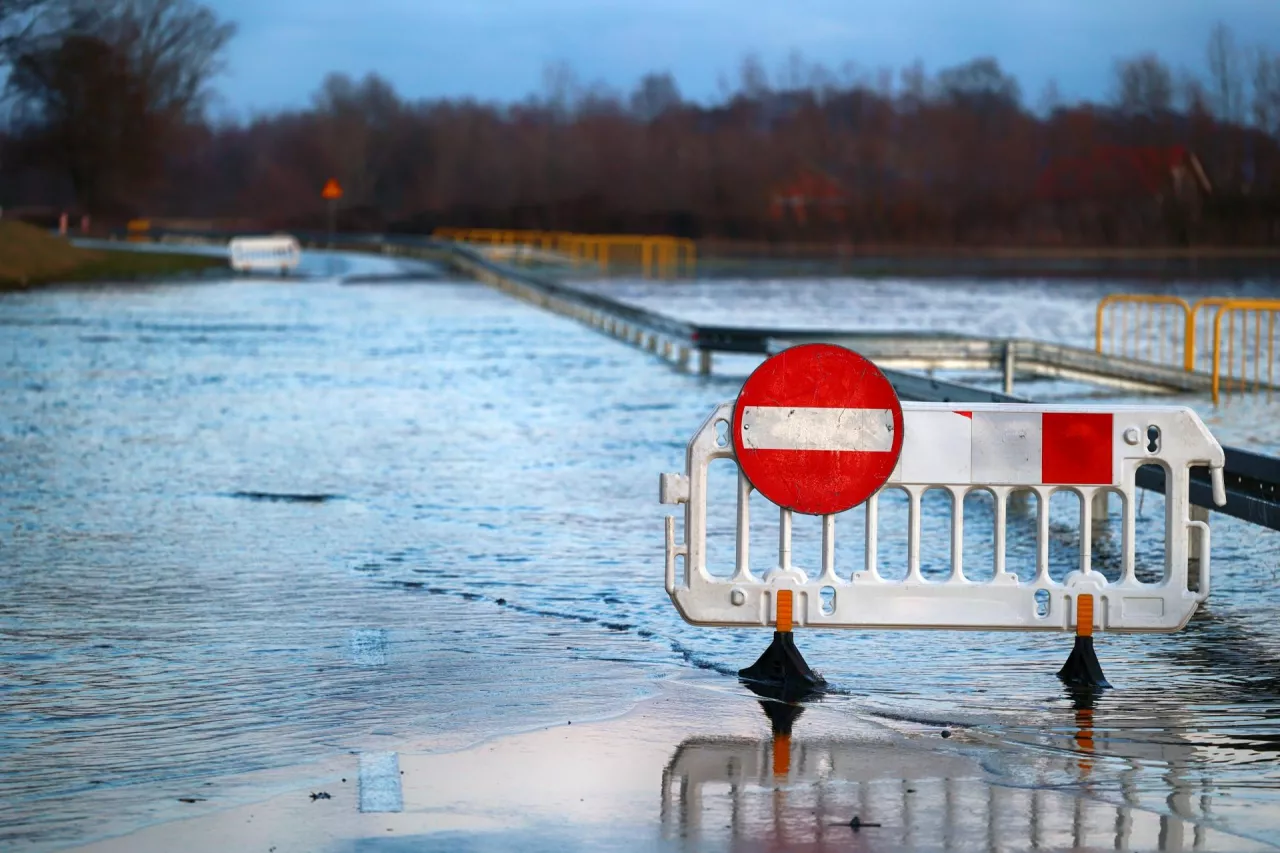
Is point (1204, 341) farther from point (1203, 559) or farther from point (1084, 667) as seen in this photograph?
point (1084, 667)

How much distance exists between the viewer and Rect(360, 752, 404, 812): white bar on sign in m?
6.22

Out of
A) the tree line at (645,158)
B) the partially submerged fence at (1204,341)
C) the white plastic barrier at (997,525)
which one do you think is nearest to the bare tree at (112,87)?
the tree line at (645,158)

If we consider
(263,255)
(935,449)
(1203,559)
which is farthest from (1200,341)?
(263,255)

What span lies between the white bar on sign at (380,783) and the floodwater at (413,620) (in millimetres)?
169

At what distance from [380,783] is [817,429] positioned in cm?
235

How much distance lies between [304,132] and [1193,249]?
8224 centimetres

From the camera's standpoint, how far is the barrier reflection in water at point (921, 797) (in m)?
5.93

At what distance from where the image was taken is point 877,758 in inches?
270

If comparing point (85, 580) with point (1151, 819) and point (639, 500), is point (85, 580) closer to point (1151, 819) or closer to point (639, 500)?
point (639, 500)

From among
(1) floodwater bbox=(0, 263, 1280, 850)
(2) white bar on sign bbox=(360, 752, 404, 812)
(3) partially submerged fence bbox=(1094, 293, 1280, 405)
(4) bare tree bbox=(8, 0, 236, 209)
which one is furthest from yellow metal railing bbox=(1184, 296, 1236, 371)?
(4) bare tree bbox=(8, 0, 236, 209)

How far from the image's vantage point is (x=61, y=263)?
6544 cm

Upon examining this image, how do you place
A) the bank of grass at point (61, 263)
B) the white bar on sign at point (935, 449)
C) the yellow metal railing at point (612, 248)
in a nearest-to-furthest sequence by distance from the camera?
the white bar on sign at point (935, 449) → the bank of grass at point (61, 263) → the yellow metal railing at point (612, 248)

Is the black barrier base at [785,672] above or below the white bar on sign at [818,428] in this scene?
below

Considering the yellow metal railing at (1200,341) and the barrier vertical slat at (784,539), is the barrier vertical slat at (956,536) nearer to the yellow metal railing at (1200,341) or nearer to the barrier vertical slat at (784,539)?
the barrier vertical slat at (784,539)
